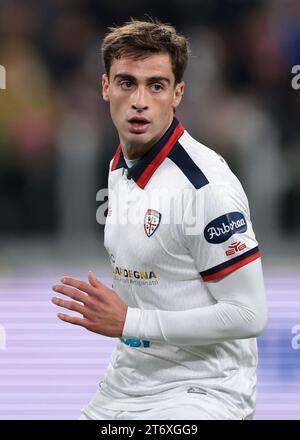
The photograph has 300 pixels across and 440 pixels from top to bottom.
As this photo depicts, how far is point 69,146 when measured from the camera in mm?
8320

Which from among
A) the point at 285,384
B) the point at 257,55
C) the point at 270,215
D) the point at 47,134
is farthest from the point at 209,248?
the point at 257,55

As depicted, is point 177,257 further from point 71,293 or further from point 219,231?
point 71,293

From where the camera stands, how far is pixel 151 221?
134 inches

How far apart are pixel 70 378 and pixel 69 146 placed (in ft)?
10.6

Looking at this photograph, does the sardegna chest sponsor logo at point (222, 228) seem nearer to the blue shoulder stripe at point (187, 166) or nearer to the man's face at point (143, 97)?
the blue shoulder stripe at point (187, 166)

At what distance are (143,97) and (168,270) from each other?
610 mm

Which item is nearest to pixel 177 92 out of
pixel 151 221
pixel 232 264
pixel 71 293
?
pixel 151 221

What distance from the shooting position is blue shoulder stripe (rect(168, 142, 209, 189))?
3.31m

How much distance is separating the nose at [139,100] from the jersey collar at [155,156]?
5.8 inches

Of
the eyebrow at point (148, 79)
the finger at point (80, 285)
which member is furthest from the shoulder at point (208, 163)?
the finger at point (80, 285)

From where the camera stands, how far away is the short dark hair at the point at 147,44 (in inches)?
137

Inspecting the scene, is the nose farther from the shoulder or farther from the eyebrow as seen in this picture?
the shoulder

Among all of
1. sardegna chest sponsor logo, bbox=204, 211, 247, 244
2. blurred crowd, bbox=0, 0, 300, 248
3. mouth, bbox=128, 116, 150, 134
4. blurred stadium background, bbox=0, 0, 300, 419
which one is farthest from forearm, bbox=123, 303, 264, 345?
blurred crowd, bbox=0, 0, 300, 248

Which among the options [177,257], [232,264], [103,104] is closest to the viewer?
[232,264]
